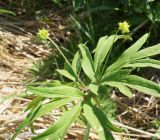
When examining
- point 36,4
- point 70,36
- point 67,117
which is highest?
point 36,4

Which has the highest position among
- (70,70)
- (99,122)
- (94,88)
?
(70,70)

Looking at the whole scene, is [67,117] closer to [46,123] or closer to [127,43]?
[46,123]

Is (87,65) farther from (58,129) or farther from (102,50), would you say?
(58,129)

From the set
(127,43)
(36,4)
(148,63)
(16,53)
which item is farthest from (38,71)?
(148,63)

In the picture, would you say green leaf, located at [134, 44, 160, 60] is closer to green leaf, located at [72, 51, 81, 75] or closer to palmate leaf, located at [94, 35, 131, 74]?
palmate leaf, located at [94, 35, 131, 74]

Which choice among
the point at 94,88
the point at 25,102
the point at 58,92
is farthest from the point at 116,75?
the point at 25,102

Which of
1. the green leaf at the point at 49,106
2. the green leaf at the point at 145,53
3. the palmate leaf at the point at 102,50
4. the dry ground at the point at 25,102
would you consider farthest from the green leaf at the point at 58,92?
the dry ground at the point at 25,102

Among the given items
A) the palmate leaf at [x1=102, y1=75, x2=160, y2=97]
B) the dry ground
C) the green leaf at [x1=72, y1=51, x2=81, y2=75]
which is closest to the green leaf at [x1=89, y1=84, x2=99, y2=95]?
the palmate leaf at [x1=102, y1=75, x2=160, y2=97]
